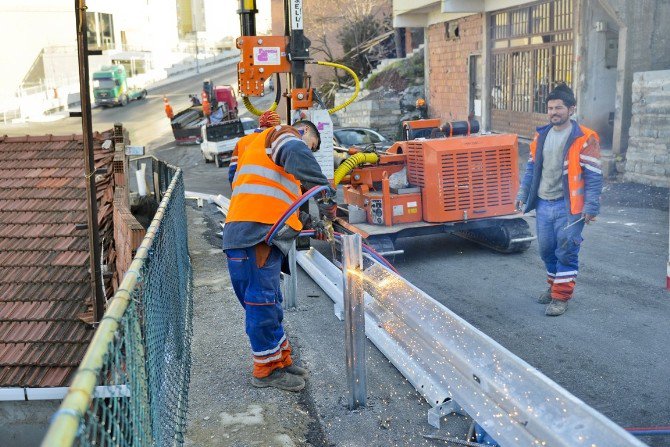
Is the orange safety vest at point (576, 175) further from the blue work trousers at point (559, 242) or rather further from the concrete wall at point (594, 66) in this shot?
the concrete wall at point (594, 66)

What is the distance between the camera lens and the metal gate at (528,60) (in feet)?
58.8

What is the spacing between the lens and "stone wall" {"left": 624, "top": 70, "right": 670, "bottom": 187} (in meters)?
13.4

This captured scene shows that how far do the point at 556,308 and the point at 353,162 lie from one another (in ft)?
10.3

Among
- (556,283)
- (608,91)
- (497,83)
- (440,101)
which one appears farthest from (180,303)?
(440,101)

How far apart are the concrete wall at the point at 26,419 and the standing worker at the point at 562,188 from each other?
215 inches

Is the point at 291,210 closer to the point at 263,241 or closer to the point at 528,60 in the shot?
the point at 263,241

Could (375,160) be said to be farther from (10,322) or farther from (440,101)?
(440,101)

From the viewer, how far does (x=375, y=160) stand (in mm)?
8922

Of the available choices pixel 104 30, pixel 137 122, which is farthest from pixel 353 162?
pixel 104 30

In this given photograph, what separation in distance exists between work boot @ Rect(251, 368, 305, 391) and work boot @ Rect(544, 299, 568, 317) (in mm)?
2701

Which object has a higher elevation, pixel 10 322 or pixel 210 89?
pixel 210 89

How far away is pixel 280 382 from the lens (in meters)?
4.91

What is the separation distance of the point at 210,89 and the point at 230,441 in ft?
82.1

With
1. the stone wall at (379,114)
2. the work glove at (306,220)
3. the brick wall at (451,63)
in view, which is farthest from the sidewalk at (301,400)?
the stone wall at (379,114)
